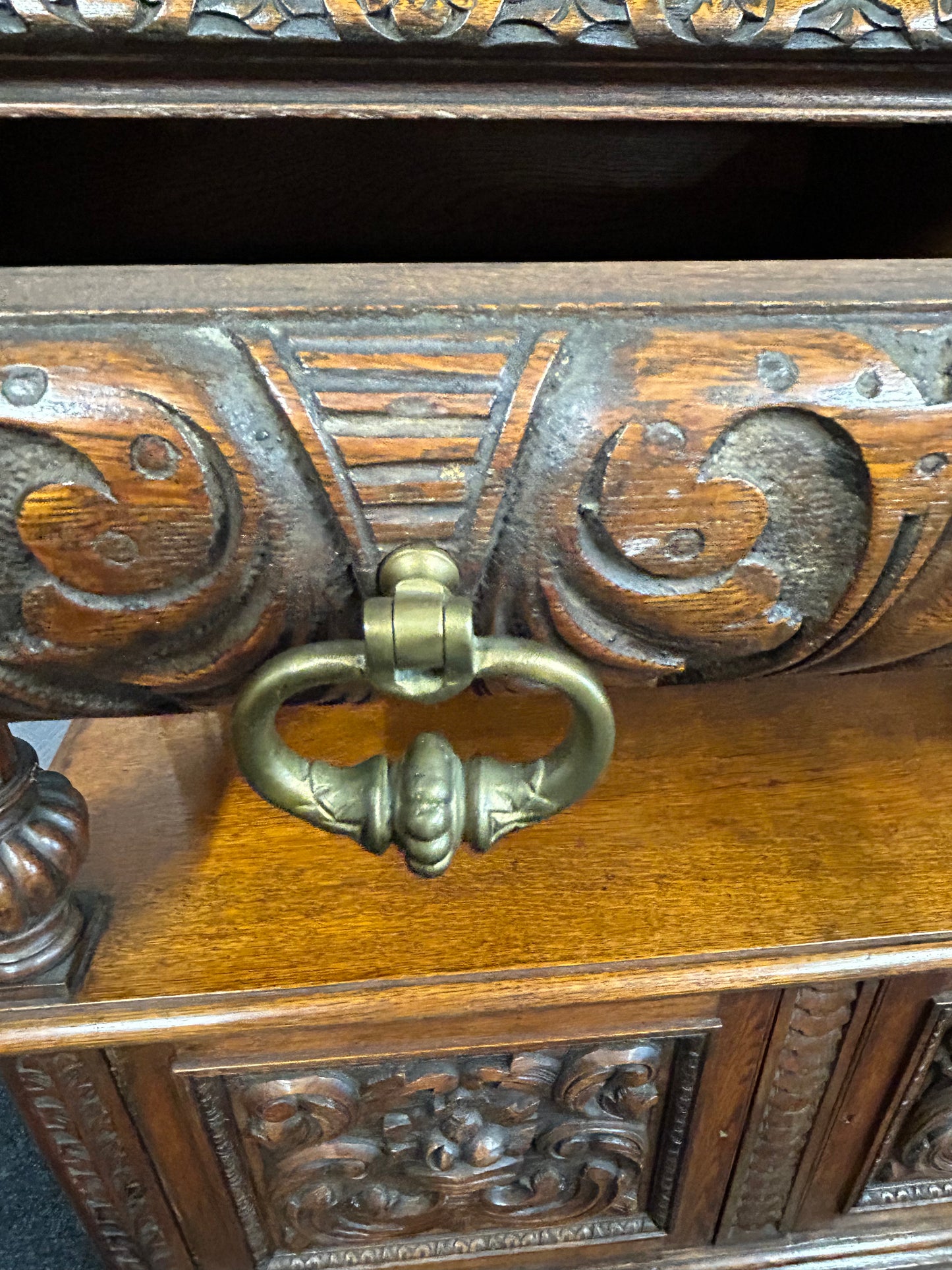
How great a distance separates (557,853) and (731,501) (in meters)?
0.37

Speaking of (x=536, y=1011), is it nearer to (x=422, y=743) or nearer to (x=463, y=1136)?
(x=463, y=1136)

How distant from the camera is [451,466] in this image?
411 mm

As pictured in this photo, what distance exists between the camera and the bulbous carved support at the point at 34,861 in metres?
0.57

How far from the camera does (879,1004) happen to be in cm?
68

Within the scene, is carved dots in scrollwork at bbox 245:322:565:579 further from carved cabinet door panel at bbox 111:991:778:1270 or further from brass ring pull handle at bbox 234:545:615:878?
carved cabinet door panel at bbox 111:991:778:1270

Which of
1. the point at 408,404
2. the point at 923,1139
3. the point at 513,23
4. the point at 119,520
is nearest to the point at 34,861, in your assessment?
the point at 119,520

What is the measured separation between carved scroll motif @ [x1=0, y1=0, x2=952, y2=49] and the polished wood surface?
1.69 ft

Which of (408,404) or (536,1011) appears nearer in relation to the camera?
(408,404)

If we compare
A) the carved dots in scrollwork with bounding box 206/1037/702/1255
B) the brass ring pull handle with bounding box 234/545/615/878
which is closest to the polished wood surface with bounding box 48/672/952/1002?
the carved dots in scrollwork with bounding box 206/1037/702/1255

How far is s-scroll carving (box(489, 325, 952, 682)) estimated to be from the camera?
1.36 ft

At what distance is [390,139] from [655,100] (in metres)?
0.40

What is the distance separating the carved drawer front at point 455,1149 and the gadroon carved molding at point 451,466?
0.39m

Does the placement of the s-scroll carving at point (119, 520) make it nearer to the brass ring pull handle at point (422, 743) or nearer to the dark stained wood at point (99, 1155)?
the brass ring pull handle at point (422, 743)

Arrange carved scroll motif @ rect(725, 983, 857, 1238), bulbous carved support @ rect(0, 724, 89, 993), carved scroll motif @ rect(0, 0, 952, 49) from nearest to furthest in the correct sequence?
1. carved scroll motif @ rect(0, 0, 952, 49)
2. bulbous carved support @ rect(0, 724, 89, 993)
3. carved scroll motif @ rect(725, 983, 857, 1238)
